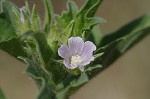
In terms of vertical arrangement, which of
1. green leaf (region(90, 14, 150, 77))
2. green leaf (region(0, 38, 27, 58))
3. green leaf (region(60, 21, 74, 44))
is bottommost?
green leaf (region(90, 14, 150, 77))

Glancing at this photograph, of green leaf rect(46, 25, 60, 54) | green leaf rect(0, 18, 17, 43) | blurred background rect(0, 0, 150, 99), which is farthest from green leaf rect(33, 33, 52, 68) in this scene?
blurred background rect(0, 0, 150, 99)

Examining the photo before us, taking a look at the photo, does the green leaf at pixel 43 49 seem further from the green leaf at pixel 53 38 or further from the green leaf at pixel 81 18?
the green leaf at pixel 81 18

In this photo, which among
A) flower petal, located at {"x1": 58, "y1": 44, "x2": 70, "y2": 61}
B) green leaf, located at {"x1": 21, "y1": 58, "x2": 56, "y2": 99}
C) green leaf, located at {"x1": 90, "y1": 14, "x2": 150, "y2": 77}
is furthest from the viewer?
green leaf, located at {"x1": 90, "y1": 14, "x2": 150, "y2": 77}

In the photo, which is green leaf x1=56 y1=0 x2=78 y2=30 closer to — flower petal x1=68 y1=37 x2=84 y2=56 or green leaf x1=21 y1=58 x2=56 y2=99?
flower petal x1=68 y1=37 x2=84 y2=56

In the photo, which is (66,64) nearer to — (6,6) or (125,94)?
(6,6)

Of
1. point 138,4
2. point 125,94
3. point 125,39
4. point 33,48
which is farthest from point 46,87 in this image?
point 138,4

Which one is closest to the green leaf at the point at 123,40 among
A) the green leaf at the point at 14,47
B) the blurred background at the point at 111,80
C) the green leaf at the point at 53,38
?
the green leaf at the point at 53,38
